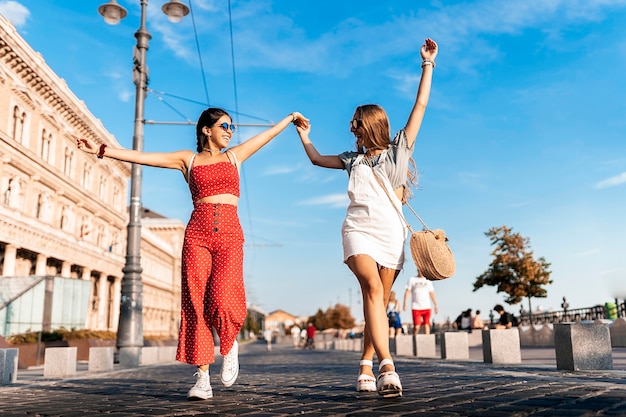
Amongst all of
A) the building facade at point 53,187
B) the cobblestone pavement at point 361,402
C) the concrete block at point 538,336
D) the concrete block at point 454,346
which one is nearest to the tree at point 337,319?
the building facade at point 53,187

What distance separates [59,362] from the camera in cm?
1031

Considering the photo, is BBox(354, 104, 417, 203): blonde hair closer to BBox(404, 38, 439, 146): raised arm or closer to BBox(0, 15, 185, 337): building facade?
BBox(404, 38, 439, 146): raised arm

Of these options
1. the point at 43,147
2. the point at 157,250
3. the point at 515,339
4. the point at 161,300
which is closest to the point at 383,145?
the point at 515,339

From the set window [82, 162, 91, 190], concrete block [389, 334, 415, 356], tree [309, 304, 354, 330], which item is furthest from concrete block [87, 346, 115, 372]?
tree [309, 304, 354, 330]

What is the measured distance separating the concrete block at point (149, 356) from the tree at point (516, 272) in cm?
2570

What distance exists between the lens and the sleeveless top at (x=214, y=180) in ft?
15.1

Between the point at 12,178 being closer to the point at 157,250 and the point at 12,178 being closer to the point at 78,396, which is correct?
the point at 78,396

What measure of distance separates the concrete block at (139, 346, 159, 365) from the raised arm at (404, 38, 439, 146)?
12901 mm

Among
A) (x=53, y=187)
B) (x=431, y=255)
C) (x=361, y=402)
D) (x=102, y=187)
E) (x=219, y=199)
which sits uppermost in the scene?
(x=102, y=187)

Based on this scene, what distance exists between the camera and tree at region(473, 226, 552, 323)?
36.9m

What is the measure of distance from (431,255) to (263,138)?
168 centimetres

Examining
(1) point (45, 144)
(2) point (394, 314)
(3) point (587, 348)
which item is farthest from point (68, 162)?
(3) point (587, 348)

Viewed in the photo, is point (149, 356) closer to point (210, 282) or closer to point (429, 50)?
point (210, 282)

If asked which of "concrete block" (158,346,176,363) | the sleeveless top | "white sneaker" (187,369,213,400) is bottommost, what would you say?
"concrete block" (158,346,176,363)
